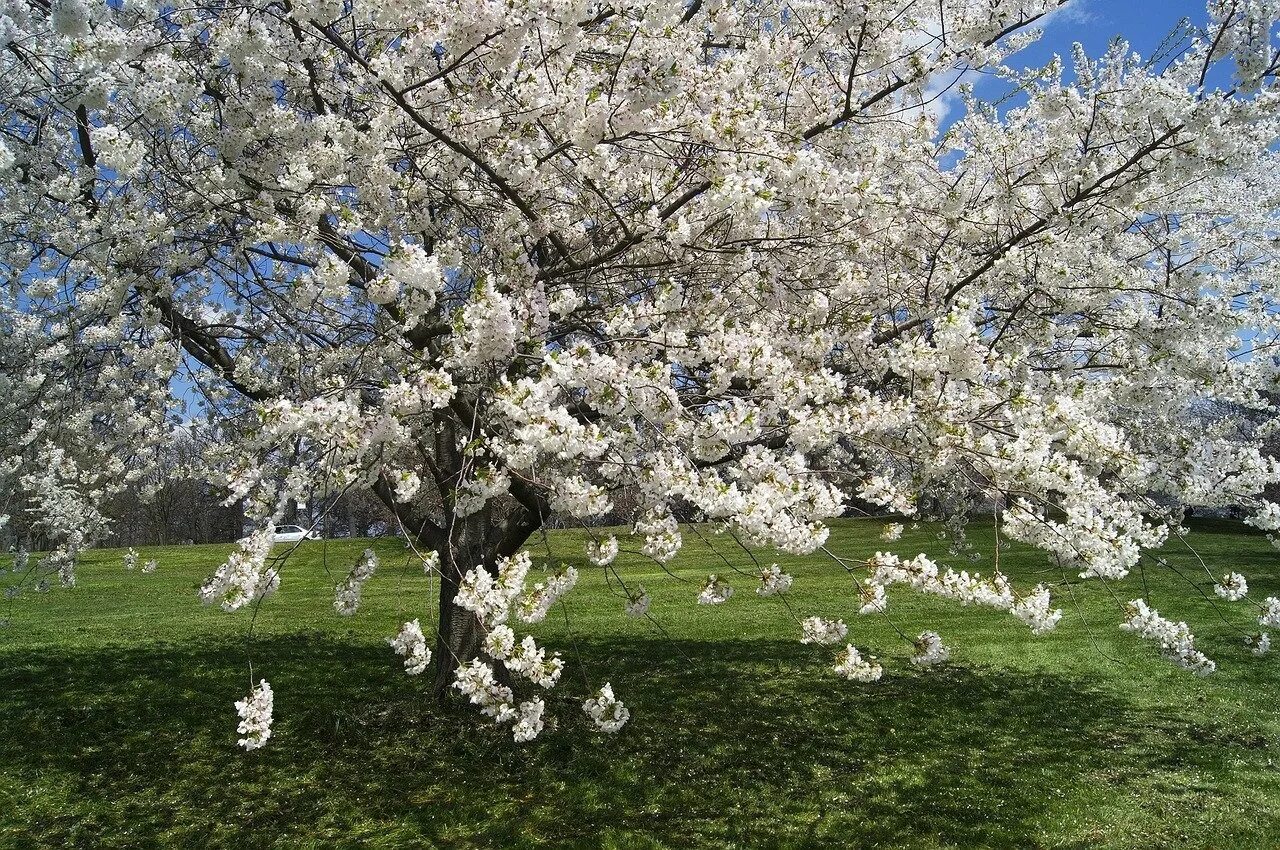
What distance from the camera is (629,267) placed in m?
5.41

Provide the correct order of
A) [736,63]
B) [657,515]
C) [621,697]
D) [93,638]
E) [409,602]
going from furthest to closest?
[409,602] < [93,638] < [621,697] < [736,63] < [657,515]

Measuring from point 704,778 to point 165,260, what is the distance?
5.37 m

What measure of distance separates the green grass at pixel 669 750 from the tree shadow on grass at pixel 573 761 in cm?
3

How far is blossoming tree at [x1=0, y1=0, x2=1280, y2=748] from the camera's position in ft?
15.4

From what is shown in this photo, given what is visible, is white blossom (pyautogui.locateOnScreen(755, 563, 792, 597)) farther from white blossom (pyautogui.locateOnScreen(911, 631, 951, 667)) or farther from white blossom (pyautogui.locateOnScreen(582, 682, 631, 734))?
white blossom (pyautogui.locateOnScreen(582, 682, 631, 734))

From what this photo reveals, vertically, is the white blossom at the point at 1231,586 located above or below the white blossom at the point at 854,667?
above

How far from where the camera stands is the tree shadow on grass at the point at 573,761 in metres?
5.95

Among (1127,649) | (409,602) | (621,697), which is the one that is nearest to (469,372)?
(621,697)

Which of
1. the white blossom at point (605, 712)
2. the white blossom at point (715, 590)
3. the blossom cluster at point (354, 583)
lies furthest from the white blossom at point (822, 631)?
the blossom cluster at point (354, 583)

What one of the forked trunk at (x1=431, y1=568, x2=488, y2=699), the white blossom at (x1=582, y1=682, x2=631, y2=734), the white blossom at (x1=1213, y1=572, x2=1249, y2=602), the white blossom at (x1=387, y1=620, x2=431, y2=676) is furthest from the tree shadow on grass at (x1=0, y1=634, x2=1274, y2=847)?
the white blossom at (x1=1213, y1=572, x2=1249, y2=602)

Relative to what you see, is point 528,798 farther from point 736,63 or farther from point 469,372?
point 736,63

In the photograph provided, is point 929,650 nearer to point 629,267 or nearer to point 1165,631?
point 1165,631

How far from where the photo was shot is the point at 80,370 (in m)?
7.12

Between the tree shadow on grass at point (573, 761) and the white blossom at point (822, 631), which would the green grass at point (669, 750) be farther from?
the white blossom at point (822, 631)
